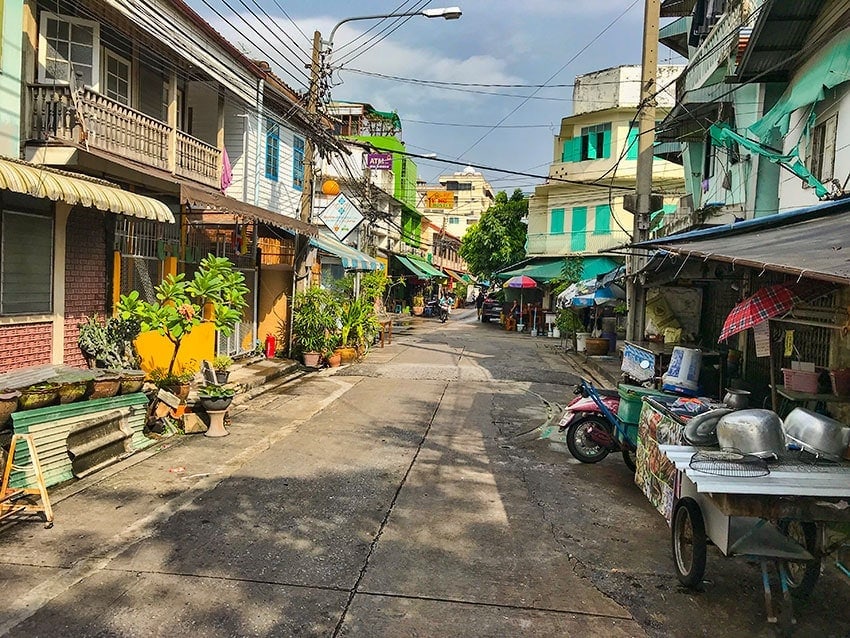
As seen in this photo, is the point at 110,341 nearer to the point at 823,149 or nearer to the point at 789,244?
the point at 789,244

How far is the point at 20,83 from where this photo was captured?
8.48m

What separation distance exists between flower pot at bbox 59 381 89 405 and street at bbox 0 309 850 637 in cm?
86

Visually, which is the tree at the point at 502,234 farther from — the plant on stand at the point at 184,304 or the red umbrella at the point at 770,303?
the red umbrella at the point at 770,303

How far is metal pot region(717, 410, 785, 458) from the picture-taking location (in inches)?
166

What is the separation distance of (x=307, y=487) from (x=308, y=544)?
146 cm

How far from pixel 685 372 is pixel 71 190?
25.5ft

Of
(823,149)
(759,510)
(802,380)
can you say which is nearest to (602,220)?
(823,149)

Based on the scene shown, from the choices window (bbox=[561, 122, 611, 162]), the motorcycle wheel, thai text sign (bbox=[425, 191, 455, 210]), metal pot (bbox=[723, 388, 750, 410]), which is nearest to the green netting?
metal pot (bbox=[723, 388, 750, 410])

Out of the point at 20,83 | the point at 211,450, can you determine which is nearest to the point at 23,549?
the point at 211,450

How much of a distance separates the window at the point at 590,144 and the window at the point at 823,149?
21.7 m

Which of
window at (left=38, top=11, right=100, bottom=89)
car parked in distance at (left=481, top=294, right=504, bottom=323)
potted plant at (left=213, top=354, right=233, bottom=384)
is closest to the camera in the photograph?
window at (left=38, top=11, right=100, bottom=89)

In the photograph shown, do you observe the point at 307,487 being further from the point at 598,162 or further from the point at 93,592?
the point at 598,162

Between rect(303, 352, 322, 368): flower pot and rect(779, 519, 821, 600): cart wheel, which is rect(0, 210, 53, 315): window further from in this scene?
rect(779, 519, 821, 600): cart wheel

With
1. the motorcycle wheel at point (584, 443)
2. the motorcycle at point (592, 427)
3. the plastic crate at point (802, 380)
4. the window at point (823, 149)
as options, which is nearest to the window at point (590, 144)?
the window at point (823, 149)
